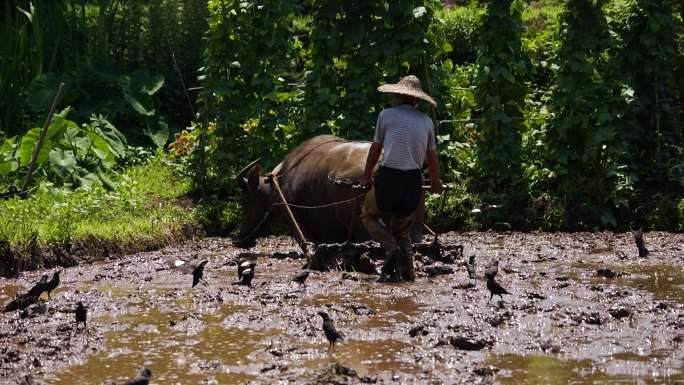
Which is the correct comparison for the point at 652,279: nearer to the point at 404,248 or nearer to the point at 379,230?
the point at 404,248

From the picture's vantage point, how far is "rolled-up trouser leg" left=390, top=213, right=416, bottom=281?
980 cm

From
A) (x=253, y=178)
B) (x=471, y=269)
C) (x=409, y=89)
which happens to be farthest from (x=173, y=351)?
(x=253, y=178)

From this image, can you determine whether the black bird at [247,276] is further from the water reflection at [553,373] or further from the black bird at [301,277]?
the water reflection at [553,373]

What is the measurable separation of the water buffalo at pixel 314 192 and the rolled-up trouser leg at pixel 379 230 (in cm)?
22

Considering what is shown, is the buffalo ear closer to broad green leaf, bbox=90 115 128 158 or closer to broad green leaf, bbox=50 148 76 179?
broad green leaf, bbox=50 148 76 179

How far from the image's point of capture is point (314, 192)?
11547 mm

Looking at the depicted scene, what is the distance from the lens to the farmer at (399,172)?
31.1ft

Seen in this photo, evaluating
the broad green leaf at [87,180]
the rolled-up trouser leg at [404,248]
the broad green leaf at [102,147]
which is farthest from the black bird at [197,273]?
the broad green leaf at [102,147]

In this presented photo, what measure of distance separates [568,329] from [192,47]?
11943mm

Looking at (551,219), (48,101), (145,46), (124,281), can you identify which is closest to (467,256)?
Result: (551,219)

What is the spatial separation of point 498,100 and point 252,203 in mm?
3516

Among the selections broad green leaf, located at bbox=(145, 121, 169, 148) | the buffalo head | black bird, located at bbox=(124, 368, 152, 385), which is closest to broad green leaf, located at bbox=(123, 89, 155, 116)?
broad green leaf, located at bbox=(145, 121, 169, 148)

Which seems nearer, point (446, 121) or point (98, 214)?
point (98, 214)

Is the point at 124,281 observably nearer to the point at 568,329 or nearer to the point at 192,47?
the point at 568,329
